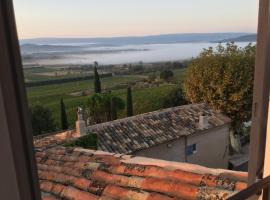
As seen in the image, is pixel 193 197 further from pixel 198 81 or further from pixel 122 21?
pixel 198 81

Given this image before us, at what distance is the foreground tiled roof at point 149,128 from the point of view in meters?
5.69

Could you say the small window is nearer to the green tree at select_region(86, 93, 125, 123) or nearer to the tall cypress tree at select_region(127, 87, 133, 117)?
the tall cypress tree at select_region(127, 87, 133, 117)

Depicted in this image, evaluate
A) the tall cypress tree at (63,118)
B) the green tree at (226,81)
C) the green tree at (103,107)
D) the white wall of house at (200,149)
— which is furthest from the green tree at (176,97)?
the tall cypress tree at (63,118)

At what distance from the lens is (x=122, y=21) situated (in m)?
4.49

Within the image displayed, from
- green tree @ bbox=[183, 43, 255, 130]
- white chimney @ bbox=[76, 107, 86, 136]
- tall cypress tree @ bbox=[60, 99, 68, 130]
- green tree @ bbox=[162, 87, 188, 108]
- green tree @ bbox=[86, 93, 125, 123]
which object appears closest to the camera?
white chimney @ bbox=[76, 107, 86, 136]

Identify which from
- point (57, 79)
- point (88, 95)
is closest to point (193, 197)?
point (57, 79)

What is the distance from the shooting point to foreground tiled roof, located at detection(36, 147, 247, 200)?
1.29 m

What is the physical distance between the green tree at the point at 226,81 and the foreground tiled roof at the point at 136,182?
7704 mm

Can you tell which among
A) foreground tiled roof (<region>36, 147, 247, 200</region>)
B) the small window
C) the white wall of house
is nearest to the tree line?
the white wall of house

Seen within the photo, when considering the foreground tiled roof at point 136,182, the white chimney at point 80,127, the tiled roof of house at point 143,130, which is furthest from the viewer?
the tiled roof of house at point 143,130

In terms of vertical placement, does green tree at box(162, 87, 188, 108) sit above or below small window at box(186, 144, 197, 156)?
above

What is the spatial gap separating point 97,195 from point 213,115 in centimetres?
653

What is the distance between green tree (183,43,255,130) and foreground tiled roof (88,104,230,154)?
1.57 meters

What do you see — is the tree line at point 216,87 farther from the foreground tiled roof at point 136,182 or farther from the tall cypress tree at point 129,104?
the foreground tiled roof at point 136,182
